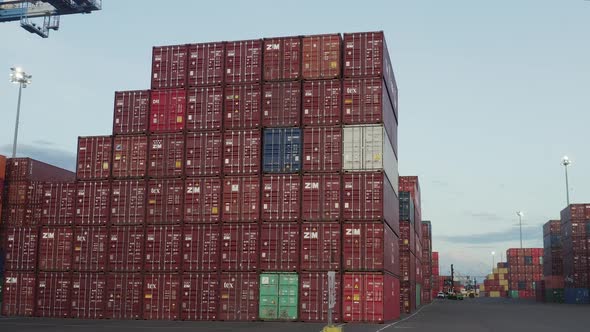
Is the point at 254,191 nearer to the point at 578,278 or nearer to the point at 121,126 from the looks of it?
the point at 121,126

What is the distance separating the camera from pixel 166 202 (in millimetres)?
40031

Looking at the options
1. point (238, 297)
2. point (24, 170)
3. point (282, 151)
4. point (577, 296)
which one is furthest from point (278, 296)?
point (577, 296)

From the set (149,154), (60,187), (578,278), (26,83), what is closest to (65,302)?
(60,187)

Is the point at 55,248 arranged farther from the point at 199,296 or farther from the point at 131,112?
the point at 199,296

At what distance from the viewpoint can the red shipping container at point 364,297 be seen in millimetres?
35875

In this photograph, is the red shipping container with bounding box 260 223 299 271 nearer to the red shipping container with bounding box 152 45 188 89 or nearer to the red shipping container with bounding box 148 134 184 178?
the red shipping container with bounding box 148 134 184 178

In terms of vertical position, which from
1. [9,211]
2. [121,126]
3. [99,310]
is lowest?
[99,310]

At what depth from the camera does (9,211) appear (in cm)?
5234

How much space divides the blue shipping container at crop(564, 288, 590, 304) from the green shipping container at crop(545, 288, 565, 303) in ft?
15.9

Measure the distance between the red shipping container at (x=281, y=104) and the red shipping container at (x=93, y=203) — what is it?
11048 mm

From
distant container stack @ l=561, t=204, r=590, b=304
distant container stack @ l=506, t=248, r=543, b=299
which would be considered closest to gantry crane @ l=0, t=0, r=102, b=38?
distant container stack @ l=561, t=204, r=590, b=304

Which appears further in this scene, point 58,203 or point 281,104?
point 58,203

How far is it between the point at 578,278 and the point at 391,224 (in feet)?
201

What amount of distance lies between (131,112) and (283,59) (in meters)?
10.4
